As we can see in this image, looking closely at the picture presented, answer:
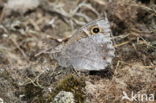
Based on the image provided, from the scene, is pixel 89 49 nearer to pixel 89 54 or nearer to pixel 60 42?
pixel 89 54

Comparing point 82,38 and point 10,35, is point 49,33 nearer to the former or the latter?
point 10,35

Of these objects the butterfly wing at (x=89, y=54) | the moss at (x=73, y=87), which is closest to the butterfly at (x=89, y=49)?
the butterfly wing at (x=89, y=54)

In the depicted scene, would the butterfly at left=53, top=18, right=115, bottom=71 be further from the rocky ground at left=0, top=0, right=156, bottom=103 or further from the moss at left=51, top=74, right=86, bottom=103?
the moss at left=51, top=74, right=86, bottom=103

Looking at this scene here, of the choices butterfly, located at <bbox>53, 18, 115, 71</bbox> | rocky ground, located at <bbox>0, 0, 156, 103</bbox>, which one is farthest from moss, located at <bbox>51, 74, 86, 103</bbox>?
butterfly, located at <bbox>53, 18, 115, 71</bbox>

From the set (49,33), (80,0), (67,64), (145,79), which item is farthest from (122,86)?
(80,0)

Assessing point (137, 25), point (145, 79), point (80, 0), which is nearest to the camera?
point (145, 79)

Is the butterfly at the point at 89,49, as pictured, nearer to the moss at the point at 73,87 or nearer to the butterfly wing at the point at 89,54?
the butterfly wing at the point at 89,54

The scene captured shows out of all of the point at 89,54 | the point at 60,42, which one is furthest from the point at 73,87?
the point at 60,42
